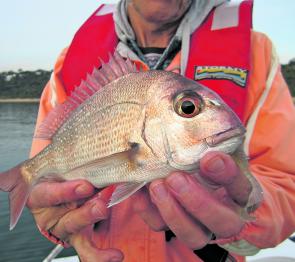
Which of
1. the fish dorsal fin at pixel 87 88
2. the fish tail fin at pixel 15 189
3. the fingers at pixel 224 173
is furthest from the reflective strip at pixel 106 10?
the fingers at pixel 224 173

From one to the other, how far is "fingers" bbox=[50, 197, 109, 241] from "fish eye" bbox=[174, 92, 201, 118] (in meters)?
0.61

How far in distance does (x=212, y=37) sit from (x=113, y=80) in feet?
3.10

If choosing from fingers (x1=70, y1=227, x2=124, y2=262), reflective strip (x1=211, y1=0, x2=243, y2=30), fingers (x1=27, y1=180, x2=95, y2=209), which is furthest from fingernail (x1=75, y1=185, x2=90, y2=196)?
reflective strip (x1=211, y1=0, x2=243, y2=30)

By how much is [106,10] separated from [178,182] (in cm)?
213

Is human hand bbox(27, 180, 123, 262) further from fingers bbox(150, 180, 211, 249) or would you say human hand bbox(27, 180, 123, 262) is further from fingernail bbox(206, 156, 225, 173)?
fingernail bbox(206, 156, 225, 173)

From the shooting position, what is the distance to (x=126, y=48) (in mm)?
2604

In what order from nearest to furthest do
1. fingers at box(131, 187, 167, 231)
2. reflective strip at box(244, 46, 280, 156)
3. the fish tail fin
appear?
fingers at box(131, 187, 167, 231) < the fish tail fin < reflective strip at box(244, 46, 280, 156)

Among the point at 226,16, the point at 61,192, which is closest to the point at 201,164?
the point at 61,192

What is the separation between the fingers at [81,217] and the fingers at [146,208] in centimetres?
20

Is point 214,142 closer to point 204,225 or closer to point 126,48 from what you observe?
point 204,225

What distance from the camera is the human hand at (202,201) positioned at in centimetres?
141

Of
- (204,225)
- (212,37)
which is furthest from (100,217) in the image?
(212,37)

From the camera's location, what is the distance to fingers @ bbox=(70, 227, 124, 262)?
6.32ft

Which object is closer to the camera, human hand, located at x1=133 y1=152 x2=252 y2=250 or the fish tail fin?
human hand, located at x1=133 y1=152 x2=252 y2=250
